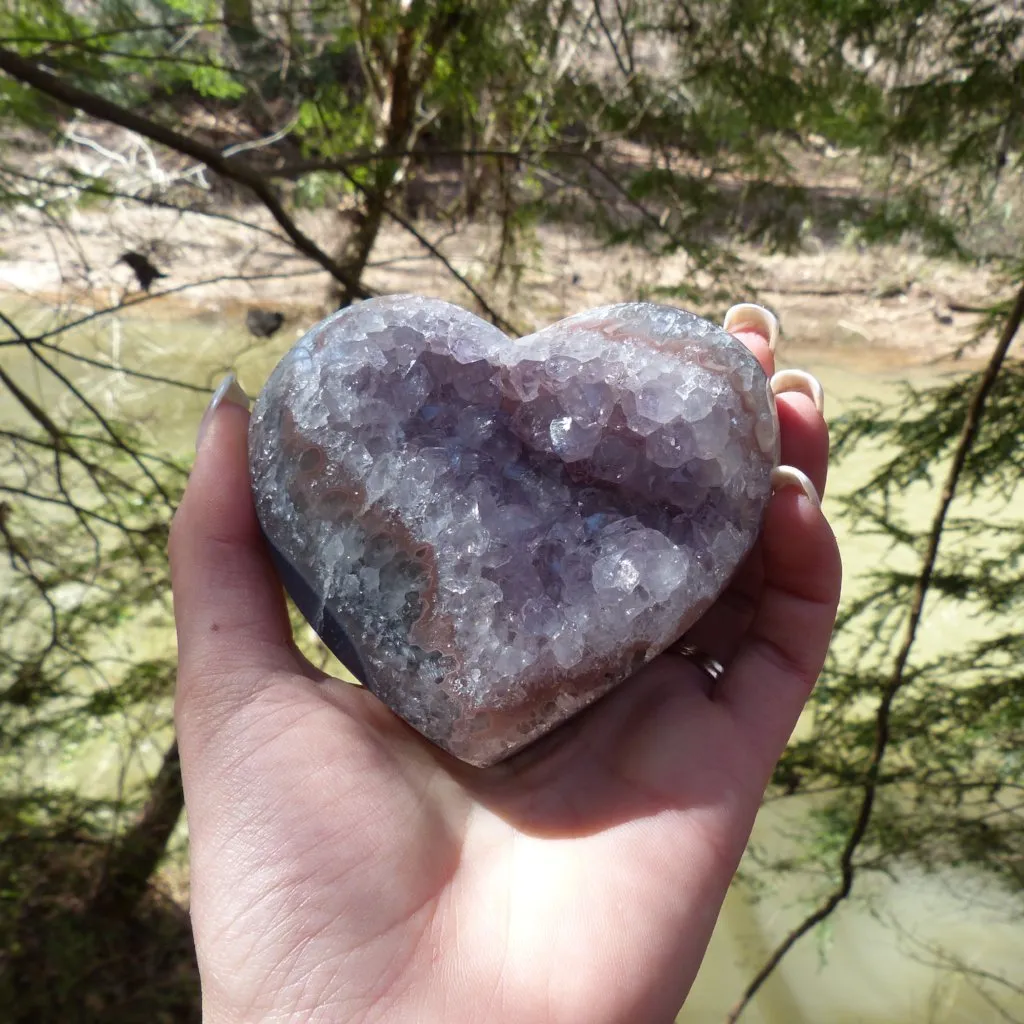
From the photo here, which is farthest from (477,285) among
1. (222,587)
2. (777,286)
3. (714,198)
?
(777,286)

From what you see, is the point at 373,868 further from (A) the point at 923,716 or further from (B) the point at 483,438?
Result: (A) the point at 923,716

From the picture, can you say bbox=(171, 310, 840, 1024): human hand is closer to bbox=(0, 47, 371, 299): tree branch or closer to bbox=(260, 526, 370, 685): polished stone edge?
bbox=(260, 526, 370, 685): polished stone edge

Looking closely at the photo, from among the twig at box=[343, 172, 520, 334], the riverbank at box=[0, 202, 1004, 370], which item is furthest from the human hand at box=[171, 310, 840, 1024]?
the riverbank at box=[0, 202, 1004, 370]

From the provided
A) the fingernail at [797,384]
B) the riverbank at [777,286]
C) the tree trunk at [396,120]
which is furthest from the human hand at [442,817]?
the riverbank at [777,286]

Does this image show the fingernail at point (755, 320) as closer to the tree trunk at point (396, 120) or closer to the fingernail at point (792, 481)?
the fingernail at point (792, 481)

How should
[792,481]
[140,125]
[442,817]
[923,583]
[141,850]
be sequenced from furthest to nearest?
[141,850] < [923,583] < [140,125] < [792,481] < [442,817]

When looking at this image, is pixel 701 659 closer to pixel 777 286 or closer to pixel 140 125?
pixel 140 125
